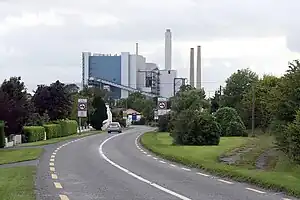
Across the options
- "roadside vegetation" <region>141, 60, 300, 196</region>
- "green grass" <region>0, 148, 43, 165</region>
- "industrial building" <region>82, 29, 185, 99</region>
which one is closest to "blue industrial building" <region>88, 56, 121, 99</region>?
"industrial building" <region>82, 29, 185, 99</region>

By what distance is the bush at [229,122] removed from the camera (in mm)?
67688

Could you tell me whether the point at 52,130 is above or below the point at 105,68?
below

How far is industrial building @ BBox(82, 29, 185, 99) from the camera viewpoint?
164 m

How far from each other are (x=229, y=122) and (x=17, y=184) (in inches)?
2099

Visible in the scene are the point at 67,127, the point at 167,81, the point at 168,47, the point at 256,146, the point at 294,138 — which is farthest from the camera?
the point at 167,81

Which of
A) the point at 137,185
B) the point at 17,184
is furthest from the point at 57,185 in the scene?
the point at 137,185

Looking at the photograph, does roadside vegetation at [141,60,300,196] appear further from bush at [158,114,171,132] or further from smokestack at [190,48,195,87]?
smokestack at [190,48,195,87]

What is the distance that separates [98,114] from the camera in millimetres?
106000

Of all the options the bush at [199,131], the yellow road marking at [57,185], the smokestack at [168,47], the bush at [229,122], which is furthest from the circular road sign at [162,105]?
the smokestack at [168,47]

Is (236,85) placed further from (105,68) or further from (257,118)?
(105,68)

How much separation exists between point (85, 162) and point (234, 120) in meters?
44.1

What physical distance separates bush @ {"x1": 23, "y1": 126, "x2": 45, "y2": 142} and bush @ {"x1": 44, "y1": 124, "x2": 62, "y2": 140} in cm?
338

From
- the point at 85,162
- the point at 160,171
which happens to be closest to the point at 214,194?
the point at 160,171

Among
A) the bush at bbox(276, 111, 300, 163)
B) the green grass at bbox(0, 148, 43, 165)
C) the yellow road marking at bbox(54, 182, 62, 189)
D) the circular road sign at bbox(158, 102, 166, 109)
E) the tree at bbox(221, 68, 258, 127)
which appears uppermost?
the tree at bbox(221, 68, 258, 127)
